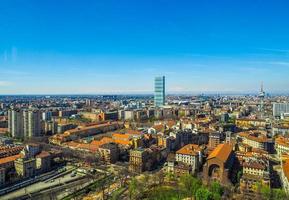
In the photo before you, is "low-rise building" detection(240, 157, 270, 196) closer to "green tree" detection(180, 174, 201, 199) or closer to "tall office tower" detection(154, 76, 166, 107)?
"green tree" detection(180, 174, 201, 199)

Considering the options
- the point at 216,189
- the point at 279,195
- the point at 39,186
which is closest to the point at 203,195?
the point at 216,189

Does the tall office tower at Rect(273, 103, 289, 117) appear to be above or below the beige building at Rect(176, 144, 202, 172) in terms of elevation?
above

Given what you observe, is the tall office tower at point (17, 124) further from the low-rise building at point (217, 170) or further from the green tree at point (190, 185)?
the low-rise building at point (217, 170)

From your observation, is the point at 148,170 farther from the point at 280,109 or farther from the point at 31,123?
the point at 280,109

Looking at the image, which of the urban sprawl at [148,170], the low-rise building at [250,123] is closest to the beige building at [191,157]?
the urban sprawl at [148,170]

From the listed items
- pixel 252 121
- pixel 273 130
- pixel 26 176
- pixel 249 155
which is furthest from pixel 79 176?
pixel 252 121

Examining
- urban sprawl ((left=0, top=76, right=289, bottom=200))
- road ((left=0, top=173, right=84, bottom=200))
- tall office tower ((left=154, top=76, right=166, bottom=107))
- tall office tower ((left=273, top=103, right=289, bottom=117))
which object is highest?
tall office tower ((left=154, top=76, right=166, bottom=107))

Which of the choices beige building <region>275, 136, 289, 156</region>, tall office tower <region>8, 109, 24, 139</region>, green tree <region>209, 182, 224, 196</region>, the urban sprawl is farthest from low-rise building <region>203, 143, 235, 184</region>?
tall office tower <region>8, 109, 24, 139</region>
